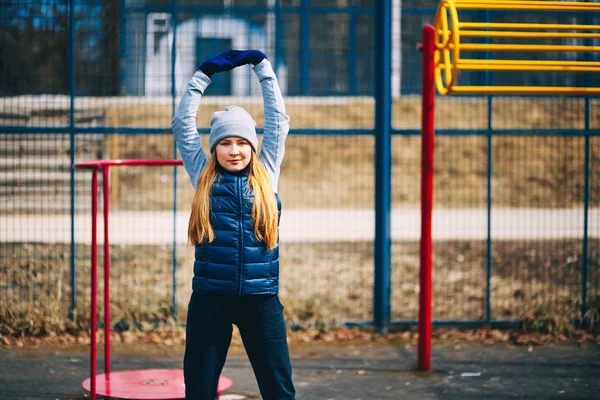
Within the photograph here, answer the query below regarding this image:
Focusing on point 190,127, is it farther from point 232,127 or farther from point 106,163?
point 106,163

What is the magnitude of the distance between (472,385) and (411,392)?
43cm

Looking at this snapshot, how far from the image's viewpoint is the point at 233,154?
11.6 ft

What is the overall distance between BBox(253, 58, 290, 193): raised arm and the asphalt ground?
1.78 meters

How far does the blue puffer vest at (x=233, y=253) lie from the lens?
3.42 m

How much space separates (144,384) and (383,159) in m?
2.67

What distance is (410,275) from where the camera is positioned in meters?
8.83

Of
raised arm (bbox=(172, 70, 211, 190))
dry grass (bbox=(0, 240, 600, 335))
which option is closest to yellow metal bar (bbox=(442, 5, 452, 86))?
raised arm (bbox=(172, 70, 211, 190))

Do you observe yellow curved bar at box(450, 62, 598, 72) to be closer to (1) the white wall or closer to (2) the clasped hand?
(2) the clasped hand

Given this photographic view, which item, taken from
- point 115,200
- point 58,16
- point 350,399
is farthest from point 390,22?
point 115,200

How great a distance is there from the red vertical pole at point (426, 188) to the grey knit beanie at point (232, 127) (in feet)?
6.66

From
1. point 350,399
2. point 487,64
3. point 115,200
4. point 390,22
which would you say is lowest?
point 350,399

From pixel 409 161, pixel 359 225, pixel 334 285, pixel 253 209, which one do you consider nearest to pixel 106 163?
pixel 253 209

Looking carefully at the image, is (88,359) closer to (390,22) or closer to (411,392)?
(411,392)

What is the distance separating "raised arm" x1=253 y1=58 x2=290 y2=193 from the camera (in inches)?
146
